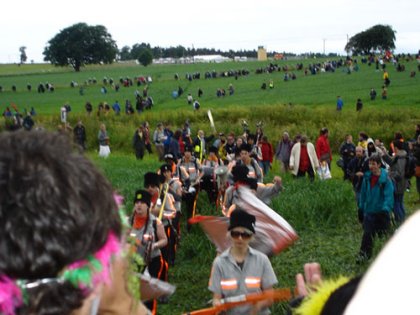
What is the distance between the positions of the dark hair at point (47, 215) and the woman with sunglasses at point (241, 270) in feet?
13.4

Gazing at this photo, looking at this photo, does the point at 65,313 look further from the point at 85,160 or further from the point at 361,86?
the point at 361,86

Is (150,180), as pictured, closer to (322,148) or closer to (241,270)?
(241,270)

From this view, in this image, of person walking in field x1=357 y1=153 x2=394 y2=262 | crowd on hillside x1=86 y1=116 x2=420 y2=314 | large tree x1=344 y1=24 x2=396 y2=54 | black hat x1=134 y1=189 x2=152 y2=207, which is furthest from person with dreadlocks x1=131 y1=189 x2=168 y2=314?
large tree x1=344 y1=24 x2=396 y2=54

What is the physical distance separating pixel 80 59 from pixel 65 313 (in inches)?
4798

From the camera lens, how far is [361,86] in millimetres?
58594

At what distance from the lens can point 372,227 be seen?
984 centimetres

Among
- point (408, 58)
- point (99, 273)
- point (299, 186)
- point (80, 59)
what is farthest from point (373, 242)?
point (80, 59)

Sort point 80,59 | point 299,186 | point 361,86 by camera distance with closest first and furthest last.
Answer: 1. point 299,186
2. point 361,86
3. point 80,59

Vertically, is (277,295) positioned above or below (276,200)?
above

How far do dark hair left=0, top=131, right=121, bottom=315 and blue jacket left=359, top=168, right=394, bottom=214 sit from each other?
8.59m

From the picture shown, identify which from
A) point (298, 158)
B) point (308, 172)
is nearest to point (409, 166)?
point (308, 172)

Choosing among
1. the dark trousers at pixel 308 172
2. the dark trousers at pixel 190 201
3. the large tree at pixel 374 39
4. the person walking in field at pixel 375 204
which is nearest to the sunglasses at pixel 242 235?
the person walking in field at pixel 375 204

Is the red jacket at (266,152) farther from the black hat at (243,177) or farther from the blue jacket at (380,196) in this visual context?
the black hat at (243,177)

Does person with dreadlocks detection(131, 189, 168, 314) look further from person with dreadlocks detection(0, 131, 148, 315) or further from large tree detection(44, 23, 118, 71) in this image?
large tree detection(44, 23, 118, 71)
